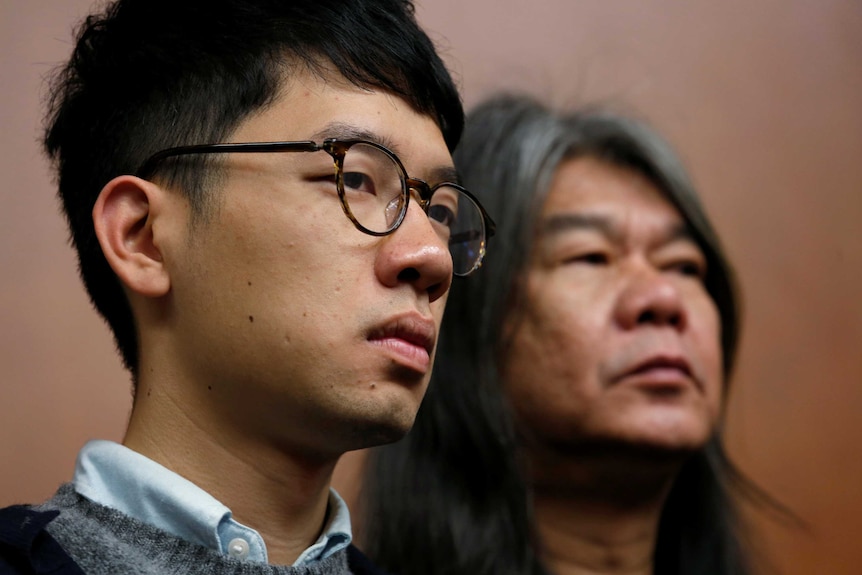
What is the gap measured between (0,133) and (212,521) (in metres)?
0.77

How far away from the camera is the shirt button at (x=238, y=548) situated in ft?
2.97

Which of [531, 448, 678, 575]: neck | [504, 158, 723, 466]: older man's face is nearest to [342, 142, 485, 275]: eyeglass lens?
[504, 158, 723, 466]: older man's face

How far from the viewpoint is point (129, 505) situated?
917 millimetres

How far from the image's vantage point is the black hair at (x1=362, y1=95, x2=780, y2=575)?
1459 mm

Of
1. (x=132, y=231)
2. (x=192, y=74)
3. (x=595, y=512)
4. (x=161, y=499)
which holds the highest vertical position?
(x=192, y=74)

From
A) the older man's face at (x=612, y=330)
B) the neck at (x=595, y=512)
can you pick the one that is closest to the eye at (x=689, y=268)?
the older man's face at (x=612, y=330)

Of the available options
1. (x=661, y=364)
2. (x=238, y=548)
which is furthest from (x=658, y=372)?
(x=238, y=548)

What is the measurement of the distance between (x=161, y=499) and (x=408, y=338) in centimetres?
25

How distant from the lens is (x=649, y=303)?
4.92 feet

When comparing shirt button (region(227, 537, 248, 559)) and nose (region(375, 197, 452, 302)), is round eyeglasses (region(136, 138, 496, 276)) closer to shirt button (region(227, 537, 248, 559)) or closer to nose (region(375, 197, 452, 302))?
nose (region(375, 197, 452, 302))

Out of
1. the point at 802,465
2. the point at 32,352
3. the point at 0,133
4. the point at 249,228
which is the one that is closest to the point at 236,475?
the point at 249,228

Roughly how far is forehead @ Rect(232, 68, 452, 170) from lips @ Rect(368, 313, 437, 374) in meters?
0.15

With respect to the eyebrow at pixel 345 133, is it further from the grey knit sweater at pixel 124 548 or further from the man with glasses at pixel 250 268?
the grey knit sweater at pixel 124 548

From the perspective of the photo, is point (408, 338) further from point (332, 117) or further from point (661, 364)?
point (661, 364)
